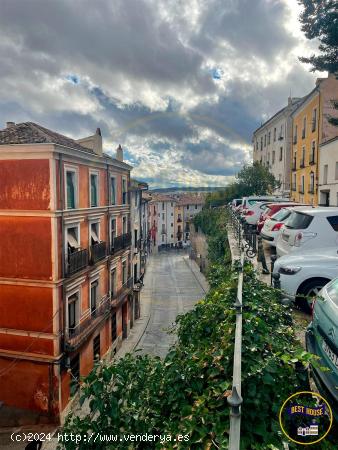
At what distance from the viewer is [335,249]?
6590 millimetres

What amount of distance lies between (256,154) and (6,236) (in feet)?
141

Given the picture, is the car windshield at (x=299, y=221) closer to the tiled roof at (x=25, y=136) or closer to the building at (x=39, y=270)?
the building at (x=39, y=270)

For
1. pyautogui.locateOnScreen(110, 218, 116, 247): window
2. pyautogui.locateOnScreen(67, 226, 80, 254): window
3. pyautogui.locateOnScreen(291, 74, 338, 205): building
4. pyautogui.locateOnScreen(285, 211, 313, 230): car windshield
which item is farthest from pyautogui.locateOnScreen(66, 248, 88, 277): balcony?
pyautogui.locateOnScreen(291, 74, 338, 205): building

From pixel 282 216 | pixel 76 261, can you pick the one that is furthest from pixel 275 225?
pixel 76 261

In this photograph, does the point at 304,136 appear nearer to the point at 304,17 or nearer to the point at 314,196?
the point at 314,196

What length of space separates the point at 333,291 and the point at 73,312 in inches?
530

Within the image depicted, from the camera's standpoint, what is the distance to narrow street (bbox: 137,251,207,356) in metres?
21.2

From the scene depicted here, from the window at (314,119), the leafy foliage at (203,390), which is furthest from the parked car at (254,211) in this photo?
the window at (314,119)

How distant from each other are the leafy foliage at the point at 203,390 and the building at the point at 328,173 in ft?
70.5

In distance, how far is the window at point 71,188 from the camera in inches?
573

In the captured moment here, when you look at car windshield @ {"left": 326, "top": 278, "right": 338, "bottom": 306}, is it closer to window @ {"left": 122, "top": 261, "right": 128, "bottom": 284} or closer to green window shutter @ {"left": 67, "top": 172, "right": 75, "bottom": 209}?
green window shutter @ {"left": 67, "top": 172, "right": 75, "bottom": 209}

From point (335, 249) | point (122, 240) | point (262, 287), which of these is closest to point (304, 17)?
point (335, 249)

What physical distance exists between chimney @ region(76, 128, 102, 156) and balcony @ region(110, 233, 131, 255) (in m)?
5.64

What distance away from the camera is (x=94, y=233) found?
17.8m
